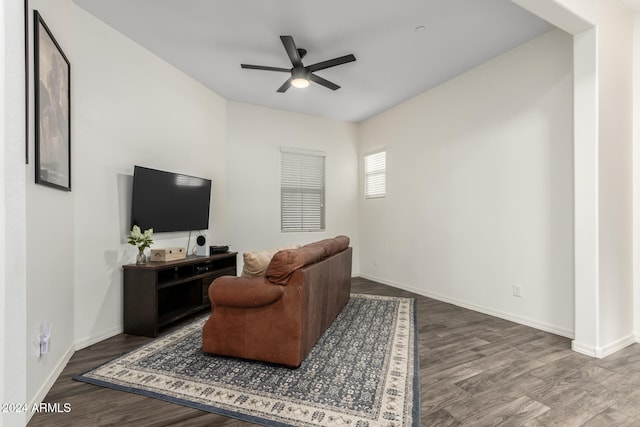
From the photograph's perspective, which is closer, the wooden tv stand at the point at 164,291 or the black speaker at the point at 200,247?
the wooden tv stand at the point at 164,291

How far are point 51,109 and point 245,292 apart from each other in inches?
69.5

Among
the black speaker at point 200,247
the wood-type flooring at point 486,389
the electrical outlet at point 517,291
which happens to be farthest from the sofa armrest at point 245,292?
the electrical outlet at point 517,291

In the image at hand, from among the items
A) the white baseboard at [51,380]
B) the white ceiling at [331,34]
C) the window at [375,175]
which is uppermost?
the white ceiling at [331,34]

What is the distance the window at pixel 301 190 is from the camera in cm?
520

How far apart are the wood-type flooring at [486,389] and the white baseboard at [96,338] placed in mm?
55

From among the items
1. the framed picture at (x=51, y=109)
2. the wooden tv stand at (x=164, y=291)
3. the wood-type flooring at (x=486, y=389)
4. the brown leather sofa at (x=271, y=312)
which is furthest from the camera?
the wooden tv stand at (x=164, y=291)

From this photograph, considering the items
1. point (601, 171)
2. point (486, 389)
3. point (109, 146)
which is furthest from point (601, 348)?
point (109, 146)

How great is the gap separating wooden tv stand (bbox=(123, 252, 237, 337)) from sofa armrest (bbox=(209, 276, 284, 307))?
36.9 inches

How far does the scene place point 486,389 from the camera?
1.98m

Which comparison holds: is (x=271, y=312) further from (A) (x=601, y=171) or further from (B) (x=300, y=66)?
(A) (x=601, y=171)

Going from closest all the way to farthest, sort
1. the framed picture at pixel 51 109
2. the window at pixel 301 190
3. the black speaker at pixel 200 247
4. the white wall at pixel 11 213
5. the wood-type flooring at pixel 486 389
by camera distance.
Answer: the white wall at pixel 11 213
the wood-type flooring at pixel 486 389
the framed picture at pixel 51 109
the black speaker at pixel 200 247
the window at pixel 301 190

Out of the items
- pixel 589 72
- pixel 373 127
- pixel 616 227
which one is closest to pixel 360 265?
pixel 373 127

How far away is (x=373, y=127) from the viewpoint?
5484mm

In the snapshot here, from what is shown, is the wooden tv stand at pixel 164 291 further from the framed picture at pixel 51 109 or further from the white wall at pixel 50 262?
the framed picture at pixel 51 109
